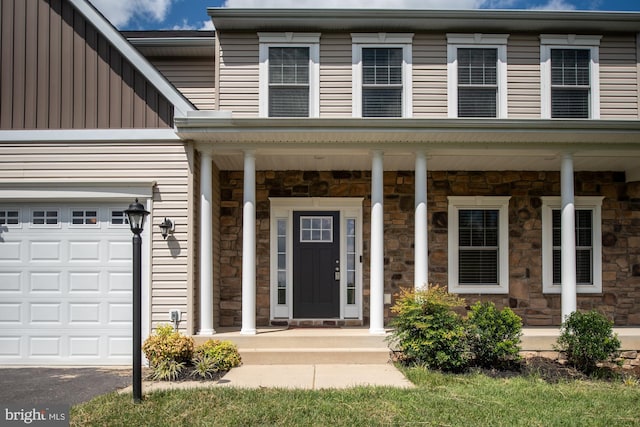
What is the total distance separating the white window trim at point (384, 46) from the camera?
8875 mm

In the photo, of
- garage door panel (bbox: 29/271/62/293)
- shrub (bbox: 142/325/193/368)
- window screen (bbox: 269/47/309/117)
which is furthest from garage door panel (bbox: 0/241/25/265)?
window screen (bbox: 269/47/309/117)

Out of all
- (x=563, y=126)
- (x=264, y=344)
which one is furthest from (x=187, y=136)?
(x=563, y=126)

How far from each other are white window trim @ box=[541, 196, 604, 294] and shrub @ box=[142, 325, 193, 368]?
20.7ft

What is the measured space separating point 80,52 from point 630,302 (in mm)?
10086

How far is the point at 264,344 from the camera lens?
25.0 feet

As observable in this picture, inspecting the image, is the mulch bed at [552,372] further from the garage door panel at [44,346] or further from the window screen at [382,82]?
the garage door panel at [44,346]

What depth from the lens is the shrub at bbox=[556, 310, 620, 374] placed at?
272 inches

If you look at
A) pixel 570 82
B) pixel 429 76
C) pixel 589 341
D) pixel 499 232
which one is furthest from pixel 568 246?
pixel 429 76

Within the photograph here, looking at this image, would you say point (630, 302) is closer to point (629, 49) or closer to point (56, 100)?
point (629, 49)

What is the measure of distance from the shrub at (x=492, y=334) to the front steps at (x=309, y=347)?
1.25 m

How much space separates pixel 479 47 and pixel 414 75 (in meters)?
1.24

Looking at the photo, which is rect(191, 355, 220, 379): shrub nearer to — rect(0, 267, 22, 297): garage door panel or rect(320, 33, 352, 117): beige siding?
rect(0, 267, 22, 297): garage door panel

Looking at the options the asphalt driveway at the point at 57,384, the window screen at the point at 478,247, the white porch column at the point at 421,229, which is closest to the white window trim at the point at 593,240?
the window screen at the point at 478,247

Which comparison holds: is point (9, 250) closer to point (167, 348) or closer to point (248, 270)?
point (167, 348)
